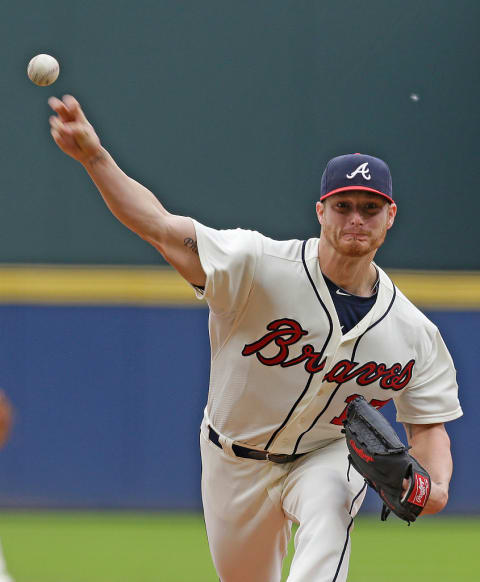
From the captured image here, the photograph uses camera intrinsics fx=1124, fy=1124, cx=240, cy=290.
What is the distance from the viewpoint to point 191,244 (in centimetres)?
379

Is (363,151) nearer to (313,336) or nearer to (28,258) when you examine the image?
(28,258)

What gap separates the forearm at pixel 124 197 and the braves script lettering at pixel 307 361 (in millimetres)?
669

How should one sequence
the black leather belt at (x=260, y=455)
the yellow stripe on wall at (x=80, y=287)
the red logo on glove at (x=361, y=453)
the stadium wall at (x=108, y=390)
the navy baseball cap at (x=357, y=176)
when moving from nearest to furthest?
the red logo on glove at (x=361, y=453) → the navy baseball cap at (x=357, y=176) → the black leather belt at (x=260, y=455) → the stadium wall at (x=108, y=390) → the yellow stripe on wall at (x=80, y=287)

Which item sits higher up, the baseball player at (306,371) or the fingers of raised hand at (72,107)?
the fingers of raised hand at (72,107)

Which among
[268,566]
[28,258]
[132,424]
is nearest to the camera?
[268,566]

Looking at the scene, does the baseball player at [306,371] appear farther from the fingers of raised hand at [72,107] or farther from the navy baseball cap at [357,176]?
A: the fingers of raised hand at [72,107]

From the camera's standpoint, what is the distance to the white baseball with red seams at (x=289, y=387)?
3.98 m

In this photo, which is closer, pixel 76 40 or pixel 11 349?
pixel 11 349

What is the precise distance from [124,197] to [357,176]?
3.13 feet

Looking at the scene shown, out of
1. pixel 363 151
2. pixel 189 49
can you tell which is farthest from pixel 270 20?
pixel 363 151

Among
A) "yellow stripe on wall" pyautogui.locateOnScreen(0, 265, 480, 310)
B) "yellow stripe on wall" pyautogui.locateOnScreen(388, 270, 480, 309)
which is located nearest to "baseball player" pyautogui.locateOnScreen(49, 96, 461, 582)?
"yellow stripe on wall" pyautogui.locateOnScreen(0, 265, 480, 310)

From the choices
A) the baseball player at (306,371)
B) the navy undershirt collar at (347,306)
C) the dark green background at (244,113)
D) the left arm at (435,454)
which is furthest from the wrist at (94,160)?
the dark green background at (244,113)

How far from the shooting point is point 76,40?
8656 millimetres

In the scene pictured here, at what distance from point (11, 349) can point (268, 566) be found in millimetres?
3932
